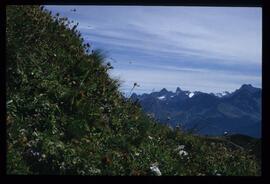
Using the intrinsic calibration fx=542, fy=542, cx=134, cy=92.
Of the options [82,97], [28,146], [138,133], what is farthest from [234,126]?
[28,146]

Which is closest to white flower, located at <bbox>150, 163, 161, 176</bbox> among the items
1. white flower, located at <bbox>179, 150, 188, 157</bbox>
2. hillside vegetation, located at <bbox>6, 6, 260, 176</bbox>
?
hillside vegetation, located at <bbox>6, 6, 260, 176</bbox>

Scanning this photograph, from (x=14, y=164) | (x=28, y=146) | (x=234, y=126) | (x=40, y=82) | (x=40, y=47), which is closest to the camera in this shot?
(x=14, y=164)

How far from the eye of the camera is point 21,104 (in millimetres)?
5902

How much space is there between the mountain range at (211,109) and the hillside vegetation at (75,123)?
0.33 meters

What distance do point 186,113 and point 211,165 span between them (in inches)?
29.0

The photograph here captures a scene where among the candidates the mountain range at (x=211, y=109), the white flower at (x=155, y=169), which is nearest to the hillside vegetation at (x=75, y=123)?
the white flower at (x=155, y=169)

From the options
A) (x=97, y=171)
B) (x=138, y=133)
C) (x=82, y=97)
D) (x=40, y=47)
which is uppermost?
(x=40, y=47)

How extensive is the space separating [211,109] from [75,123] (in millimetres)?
1497

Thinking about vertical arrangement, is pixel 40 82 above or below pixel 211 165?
above

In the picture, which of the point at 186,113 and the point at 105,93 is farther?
the point at 105,93

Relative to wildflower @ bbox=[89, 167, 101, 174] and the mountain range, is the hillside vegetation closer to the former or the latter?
wildflower @ bbox=[89, 167, 101, 174]

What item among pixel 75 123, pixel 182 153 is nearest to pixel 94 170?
pixel 75 123

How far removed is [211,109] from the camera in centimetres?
577

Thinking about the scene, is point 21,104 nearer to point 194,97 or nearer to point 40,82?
point 40,82
